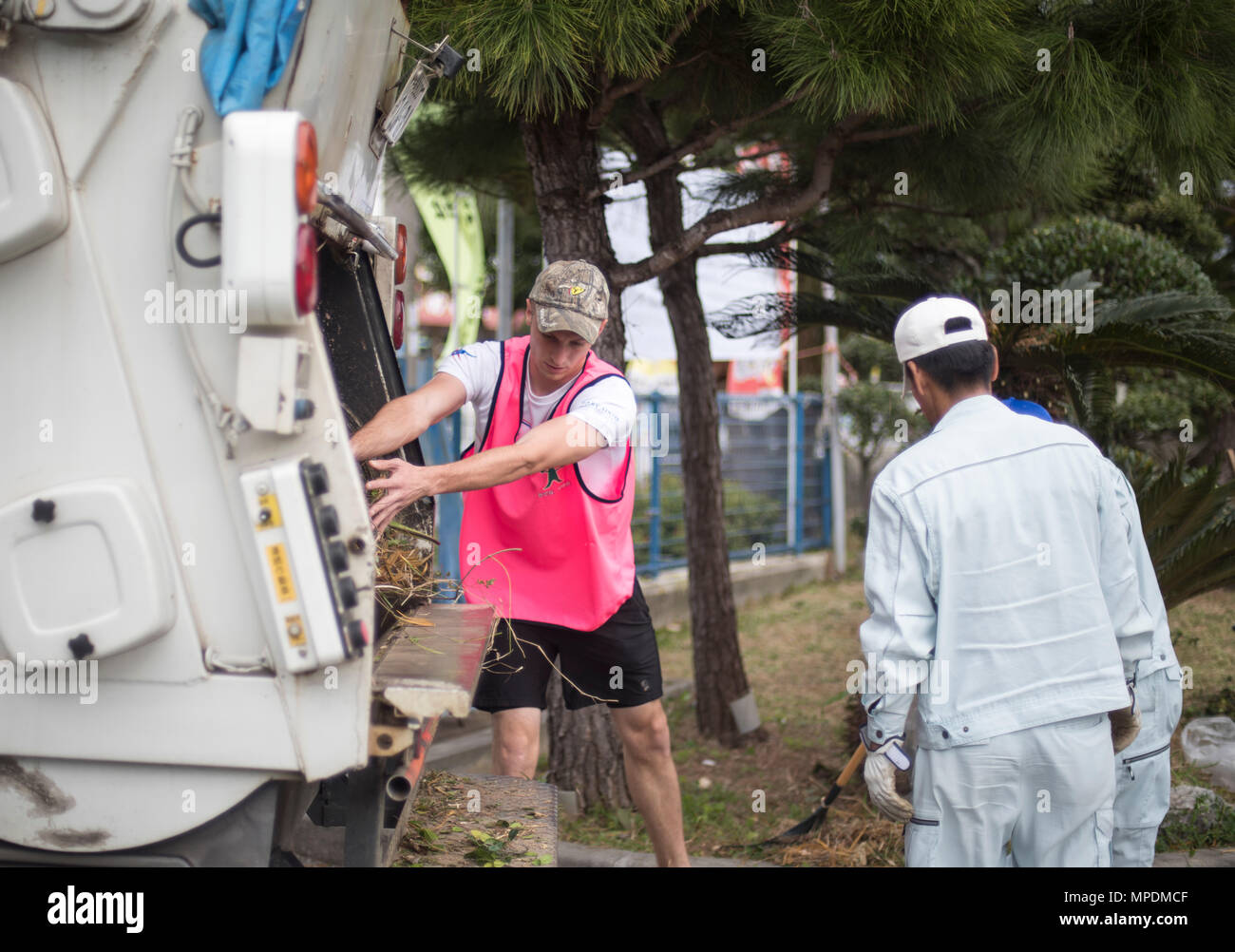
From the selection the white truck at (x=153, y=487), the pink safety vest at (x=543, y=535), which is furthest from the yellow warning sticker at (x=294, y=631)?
the pink safety vest at (x=543, y=535)

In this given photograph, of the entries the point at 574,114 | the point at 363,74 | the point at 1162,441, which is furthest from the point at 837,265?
the point at 1162,441

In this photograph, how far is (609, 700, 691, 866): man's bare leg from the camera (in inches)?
138

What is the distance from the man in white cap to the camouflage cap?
111 centimetres

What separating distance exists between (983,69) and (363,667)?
9.27 feet

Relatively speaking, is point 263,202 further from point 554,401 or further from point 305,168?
point 554,401

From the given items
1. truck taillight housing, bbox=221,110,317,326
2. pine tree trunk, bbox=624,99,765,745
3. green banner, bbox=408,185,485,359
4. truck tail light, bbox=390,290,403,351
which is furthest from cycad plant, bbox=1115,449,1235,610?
green banner, bbox=408,185,485,359

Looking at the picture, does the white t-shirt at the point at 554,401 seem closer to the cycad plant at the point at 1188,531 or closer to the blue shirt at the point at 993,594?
the blue shirt at the point at 993,594

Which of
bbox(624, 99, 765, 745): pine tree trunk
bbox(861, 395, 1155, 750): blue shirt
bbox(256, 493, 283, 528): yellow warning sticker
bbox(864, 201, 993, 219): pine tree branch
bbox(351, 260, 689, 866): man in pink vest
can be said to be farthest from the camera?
bbox(624, 99, 765, 745): pine tree trunk

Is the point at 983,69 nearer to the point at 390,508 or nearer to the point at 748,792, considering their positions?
the point at 390,508

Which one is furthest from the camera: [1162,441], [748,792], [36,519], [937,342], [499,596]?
[1162,441]

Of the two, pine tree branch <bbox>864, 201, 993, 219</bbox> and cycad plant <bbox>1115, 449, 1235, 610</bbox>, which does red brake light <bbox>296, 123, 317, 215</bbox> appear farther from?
cycad plant <bbox>1115, 449, 1235, 610</bbox>

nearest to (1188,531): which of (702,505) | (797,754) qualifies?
(797,754)

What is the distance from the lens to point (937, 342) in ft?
8.01

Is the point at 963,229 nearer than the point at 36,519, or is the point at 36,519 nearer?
the point at 36,519
